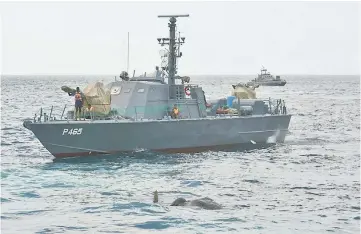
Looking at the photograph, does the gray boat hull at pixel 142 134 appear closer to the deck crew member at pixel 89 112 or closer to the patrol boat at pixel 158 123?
the patrol boat at pixel 158 123

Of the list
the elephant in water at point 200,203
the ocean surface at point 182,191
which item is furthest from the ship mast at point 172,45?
the elephant in water at point 200,203

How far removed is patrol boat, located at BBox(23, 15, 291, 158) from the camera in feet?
96.9

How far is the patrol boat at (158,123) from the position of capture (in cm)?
2955

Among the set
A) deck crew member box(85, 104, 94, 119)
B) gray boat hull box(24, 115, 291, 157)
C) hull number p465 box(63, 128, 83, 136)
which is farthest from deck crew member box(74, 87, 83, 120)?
gray boat hull box(24, 115, 291, 157)

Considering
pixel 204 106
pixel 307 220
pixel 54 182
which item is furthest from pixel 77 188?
pixel 204 106

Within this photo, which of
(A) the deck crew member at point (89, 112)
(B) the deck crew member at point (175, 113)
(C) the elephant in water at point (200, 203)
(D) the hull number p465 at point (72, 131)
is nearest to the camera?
(C) the elephant in water at point (200, 203)

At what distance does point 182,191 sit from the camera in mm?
23906

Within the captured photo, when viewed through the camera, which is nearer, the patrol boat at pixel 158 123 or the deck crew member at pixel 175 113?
the patrol boat at pixel 158 123

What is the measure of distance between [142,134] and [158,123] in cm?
104

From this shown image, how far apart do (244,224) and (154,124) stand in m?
12.9

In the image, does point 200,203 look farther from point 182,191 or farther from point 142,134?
point 142,134

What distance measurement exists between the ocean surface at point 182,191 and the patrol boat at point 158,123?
29.0 inches

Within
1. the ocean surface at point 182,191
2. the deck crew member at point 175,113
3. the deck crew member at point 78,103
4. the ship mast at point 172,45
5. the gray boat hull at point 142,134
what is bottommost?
the ocean surface at point 182,191

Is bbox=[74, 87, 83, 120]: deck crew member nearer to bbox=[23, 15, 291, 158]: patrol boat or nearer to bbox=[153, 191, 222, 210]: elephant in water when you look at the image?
bbox=[23, 15, 291, 158]: patrol boat
